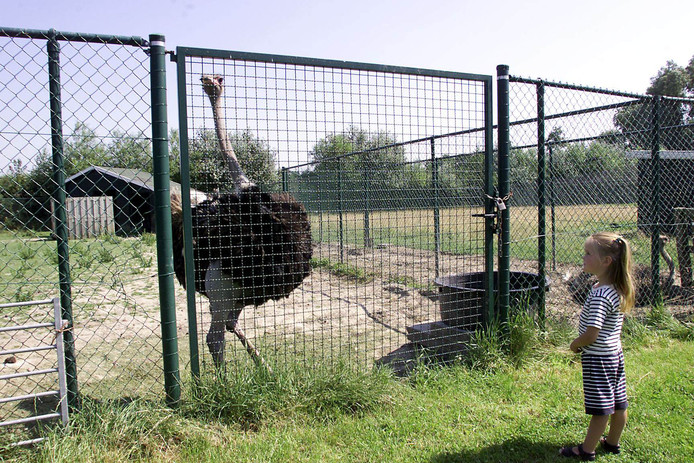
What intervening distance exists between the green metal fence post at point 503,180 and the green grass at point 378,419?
0.53 metres

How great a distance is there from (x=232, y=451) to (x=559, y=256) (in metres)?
8.26

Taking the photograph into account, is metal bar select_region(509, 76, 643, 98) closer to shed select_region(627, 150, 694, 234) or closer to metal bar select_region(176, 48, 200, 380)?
shed select_region(627, 150, 694, 234)

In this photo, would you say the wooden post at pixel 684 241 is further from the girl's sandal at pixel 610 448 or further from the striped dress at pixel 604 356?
the girl's sandal at pixel 610 448

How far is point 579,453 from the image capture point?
270cm

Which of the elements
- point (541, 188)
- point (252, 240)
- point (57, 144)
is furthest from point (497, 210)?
point (57, 144)

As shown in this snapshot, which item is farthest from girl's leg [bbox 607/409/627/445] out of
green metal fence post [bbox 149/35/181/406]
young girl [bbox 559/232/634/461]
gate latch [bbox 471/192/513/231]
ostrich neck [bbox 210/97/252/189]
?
ostrich neck [bbox 210/97/252/189]

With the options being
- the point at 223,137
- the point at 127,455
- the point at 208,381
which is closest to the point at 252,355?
the point at 208,381

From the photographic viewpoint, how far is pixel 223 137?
3.18m

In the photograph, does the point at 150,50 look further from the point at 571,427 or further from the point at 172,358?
the point at 571,427

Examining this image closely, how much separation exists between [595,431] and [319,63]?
286 cm

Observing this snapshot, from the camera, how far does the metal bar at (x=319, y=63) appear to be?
2987mm

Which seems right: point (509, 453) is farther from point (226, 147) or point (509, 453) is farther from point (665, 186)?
point (665, 186)

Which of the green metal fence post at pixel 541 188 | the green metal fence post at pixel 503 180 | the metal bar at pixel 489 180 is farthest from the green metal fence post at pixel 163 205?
the green metal fence post at pixel 541 188

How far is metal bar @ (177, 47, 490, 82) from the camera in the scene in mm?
2987
